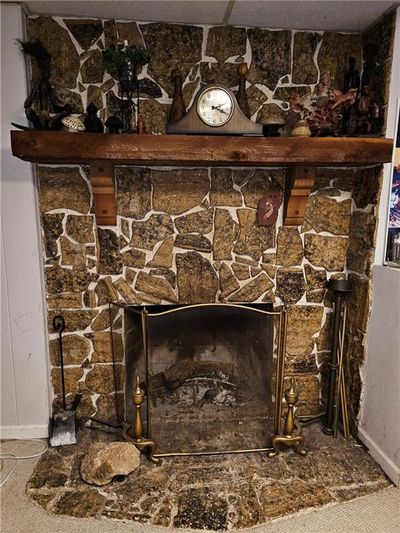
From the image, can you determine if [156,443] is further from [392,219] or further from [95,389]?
[392,219]

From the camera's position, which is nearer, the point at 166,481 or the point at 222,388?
the point at 166,481

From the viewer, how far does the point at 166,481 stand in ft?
5.36

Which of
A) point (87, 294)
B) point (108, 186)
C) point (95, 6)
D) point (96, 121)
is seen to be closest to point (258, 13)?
point (95, 6)

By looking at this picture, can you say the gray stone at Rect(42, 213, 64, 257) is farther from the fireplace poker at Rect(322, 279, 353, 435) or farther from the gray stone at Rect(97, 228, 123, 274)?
the fireplace poker at Rect(322, 279, 353, 435)

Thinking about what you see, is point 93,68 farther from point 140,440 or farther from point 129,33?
point 140,440

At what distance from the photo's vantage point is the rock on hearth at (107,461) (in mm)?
1595

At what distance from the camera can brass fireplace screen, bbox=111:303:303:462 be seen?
74.0 inches

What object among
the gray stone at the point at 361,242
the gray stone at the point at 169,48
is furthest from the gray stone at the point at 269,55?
the gray stone at the point at 361,242

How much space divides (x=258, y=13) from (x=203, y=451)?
6.92ft

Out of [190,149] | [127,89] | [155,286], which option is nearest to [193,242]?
[155,286]

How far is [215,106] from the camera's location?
158 cm

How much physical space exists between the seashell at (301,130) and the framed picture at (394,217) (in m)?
0.47

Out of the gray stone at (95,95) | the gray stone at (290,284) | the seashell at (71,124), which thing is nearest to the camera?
the seashell at (71,124)

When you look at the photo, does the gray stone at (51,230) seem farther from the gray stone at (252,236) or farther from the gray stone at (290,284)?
the gray stone at (290,284)
